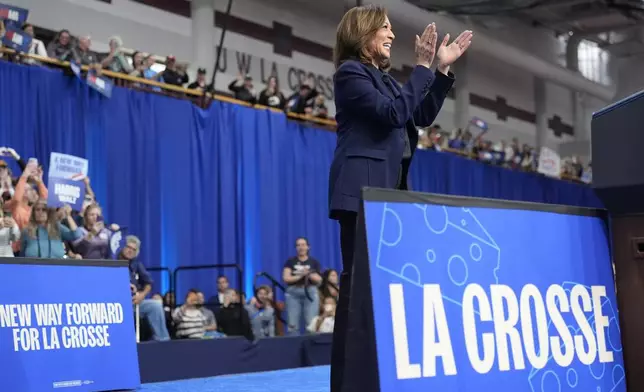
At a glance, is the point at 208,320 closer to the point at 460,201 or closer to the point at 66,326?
the point at 66,326

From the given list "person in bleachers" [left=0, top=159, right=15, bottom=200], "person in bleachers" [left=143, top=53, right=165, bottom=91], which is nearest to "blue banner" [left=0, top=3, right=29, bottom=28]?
"person in bleachers" [left=143, top=53, right=165, bottom=91]

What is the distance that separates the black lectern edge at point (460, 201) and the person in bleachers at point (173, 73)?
884 cm

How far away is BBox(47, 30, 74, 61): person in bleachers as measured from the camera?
9.80 m

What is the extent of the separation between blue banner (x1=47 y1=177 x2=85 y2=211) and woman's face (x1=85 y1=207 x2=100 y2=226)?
0.19 meters

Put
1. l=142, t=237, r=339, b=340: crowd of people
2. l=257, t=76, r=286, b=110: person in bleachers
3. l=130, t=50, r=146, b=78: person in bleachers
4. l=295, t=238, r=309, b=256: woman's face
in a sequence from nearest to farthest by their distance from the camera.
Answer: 1. l=142, t=237, r=339, b=340: crowd of people
2. l=295, t=238, r=309, b=256: woman's face
3. l=130, t=50, r=146, b=78: person in bleachers
4. l=257, t=76, r=286, b=110: person in bleachers

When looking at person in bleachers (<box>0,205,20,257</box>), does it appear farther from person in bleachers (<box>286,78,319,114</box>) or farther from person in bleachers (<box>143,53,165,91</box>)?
person in bleachers (<box>286,78,319,114</box>)

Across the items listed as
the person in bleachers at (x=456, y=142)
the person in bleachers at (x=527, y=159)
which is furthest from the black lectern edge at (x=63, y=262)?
the person in bleachers at (x=527, y=159)

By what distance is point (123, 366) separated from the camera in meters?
4.73

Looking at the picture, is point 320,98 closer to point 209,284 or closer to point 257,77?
point 257,77

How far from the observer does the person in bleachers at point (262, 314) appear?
9594mm

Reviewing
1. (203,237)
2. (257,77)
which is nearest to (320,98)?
(257,77)

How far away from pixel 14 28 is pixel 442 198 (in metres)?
7.77

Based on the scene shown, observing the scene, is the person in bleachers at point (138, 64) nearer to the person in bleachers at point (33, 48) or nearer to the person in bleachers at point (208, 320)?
the person in bleachers at point (33, 48)

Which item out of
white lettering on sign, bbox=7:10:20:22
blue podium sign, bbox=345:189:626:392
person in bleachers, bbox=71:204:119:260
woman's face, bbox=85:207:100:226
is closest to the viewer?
blue podium sign, bbox=345:189:626:392
